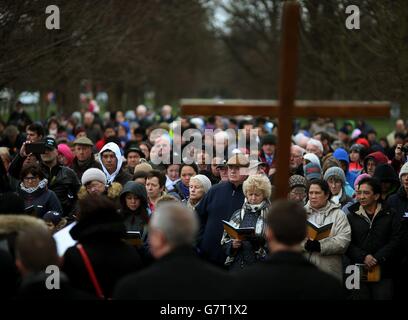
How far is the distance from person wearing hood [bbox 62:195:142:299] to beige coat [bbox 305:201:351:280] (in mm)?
2947

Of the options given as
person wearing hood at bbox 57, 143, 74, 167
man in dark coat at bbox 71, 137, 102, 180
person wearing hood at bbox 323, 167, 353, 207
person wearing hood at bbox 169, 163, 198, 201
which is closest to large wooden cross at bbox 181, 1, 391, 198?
person wearing hood at bbox 323, 167, 353, 207

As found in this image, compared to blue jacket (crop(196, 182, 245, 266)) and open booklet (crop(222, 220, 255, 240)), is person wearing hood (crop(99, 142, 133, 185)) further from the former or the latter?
open booklet (crop(222, 220, 255, 240))

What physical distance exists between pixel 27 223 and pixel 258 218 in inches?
112

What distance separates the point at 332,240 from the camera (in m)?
9.00

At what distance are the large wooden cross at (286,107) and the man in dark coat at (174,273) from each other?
0.93 meters

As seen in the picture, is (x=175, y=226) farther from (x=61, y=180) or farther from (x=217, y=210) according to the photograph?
(x=61, y=180)

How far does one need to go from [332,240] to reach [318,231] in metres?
0.37

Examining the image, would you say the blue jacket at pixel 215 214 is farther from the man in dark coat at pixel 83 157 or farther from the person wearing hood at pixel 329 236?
the man in dark coat at pixel 83 157

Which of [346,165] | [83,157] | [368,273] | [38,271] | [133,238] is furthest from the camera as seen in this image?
[346,165]

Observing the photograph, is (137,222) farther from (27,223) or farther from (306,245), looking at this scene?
(27,223)

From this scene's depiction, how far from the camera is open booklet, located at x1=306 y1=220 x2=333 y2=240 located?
8.68 meters

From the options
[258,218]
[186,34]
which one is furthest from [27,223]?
[186,34]

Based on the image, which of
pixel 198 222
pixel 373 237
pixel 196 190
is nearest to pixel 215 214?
pixel 198 222

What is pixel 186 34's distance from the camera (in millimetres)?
45031
